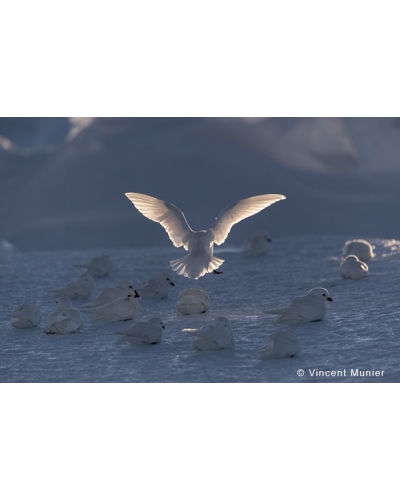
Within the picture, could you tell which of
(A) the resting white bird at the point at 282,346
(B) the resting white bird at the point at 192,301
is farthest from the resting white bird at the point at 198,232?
(A) the resting white bird at the point at 282,346

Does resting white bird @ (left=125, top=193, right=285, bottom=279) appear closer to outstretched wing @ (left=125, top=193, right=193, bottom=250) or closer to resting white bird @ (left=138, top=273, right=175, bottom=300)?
outstretched wing @ (left=125, top=193, right=193, bottom=250)

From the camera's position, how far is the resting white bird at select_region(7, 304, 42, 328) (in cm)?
530

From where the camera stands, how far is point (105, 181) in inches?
480

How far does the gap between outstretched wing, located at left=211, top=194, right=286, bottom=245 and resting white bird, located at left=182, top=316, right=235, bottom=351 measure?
4.33 ft

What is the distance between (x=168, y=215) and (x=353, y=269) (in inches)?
66.2

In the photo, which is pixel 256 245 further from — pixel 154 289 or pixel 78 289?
pixel 78 289

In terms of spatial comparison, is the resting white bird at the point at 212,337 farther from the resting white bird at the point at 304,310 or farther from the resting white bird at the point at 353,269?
the resting white bird at the point at 353,269

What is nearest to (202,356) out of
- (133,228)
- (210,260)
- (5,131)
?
(210,260)

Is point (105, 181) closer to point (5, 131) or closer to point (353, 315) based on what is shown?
point (5, 131)

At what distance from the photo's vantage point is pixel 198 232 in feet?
19.1

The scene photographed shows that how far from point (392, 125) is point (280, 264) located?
7.12 meters
